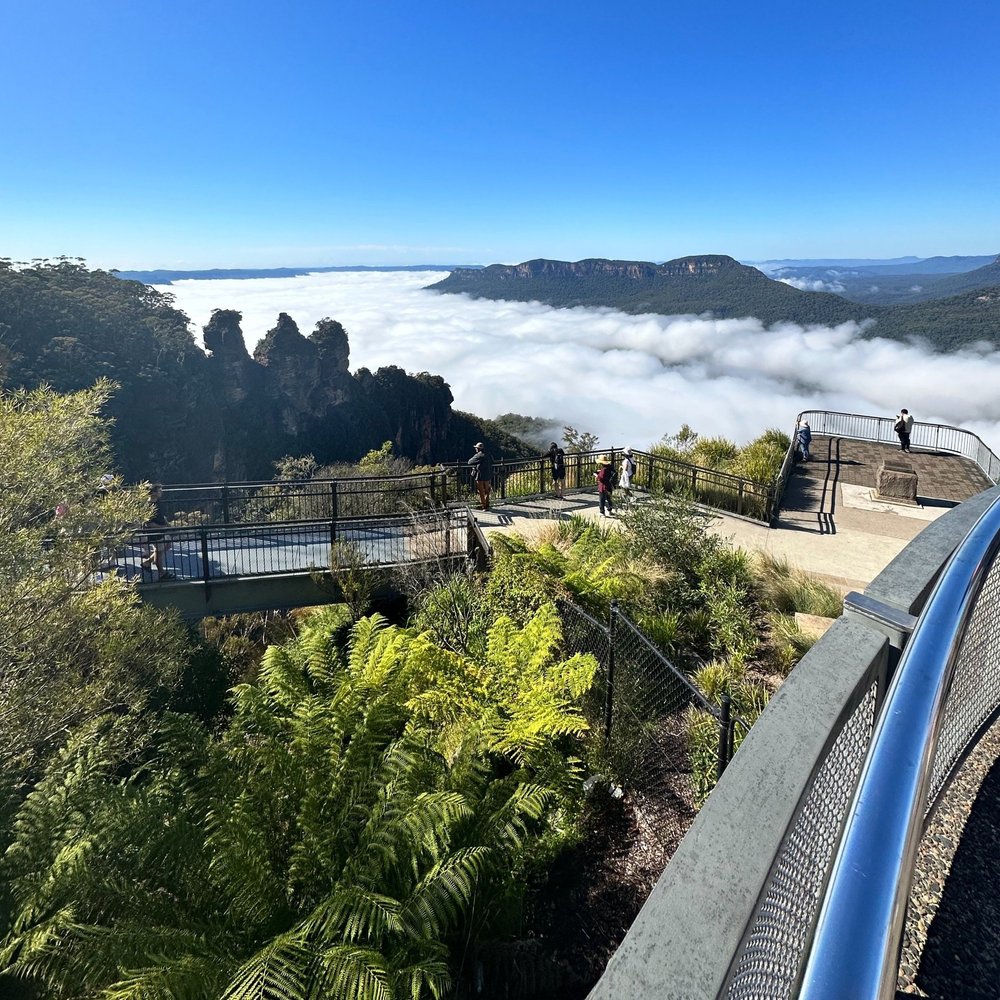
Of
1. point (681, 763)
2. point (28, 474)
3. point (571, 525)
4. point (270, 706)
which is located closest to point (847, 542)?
point (571, 525)

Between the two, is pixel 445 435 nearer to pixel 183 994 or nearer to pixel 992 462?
pixel 992 462

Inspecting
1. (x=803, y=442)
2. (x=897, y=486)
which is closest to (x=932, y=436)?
(x=803, y=442)

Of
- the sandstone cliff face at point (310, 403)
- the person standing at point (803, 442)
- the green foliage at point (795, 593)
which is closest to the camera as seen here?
the green foliage at point (795, 593)

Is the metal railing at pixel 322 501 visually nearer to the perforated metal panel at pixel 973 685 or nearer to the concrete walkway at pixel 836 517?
the concrete walkway at pixel 836 517

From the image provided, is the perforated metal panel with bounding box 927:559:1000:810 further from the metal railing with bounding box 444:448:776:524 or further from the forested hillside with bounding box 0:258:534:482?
the forested hillside with bounding box 0:258:534:482

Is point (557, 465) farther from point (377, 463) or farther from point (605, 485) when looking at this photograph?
point (377, 463)

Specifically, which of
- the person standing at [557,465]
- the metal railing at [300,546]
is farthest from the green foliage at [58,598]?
the person standing at [557,465]
